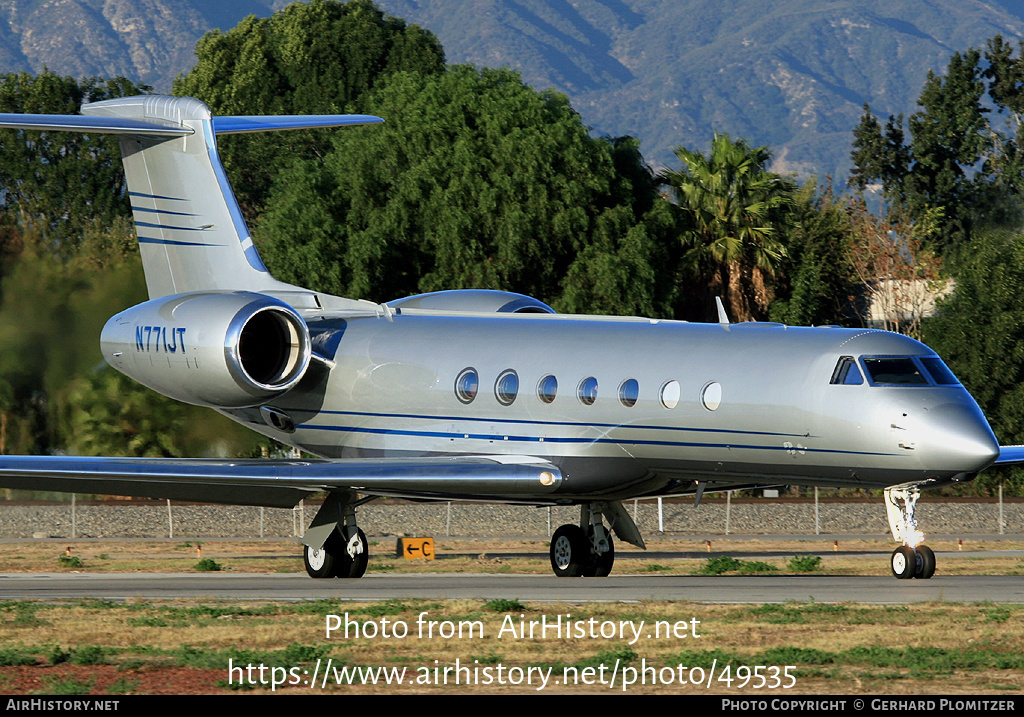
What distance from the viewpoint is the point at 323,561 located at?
22828 mm

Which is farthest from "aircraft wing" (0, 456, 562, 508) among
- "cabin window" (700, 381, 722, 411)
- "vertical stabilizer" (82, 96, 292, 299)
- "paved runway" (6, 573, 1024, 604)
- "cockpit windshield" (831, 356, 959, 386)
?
"vertical stabilizer" (82, 96, 292, 299)

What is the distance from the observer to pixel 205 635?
14.4m

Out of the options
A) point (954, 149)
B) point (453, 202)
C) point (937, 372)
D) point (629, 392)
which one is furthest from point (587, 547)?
point (954, 149)

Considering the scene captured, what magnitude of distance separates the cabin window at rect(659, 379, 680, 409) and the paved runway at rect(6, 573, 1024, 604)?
229cm

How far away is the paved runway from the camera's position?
17797 mm

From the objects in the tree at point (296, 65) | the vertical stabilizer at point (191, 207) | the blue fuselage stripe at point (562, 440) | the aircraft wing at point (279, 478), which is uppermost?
the tree at point (296, 65)

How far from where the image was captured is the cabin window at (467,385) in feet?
73.9

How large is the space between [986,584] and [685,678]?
9.67 metres

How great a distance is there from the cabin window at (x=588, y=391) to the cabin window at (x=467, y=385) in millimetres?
1902

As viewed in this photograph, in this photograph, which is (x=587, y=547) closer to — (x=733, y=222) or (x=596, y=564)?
(x=596, y=564)

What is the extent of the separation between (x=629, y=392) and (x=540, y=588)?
2.96m

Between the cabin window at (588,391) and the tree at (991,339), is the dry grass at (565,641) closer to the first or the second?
the cabin window at (588,391)

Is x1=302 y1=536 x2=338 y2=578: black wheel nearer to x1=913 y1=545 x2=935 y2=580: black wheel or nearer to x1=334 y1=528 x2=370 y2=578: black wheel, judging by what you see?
x1=334 y1=528 x2=370 y2=578: black wheel

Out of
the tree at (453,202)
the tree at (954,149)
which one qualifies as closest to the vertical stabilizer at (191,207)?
the tree at (453,202)
